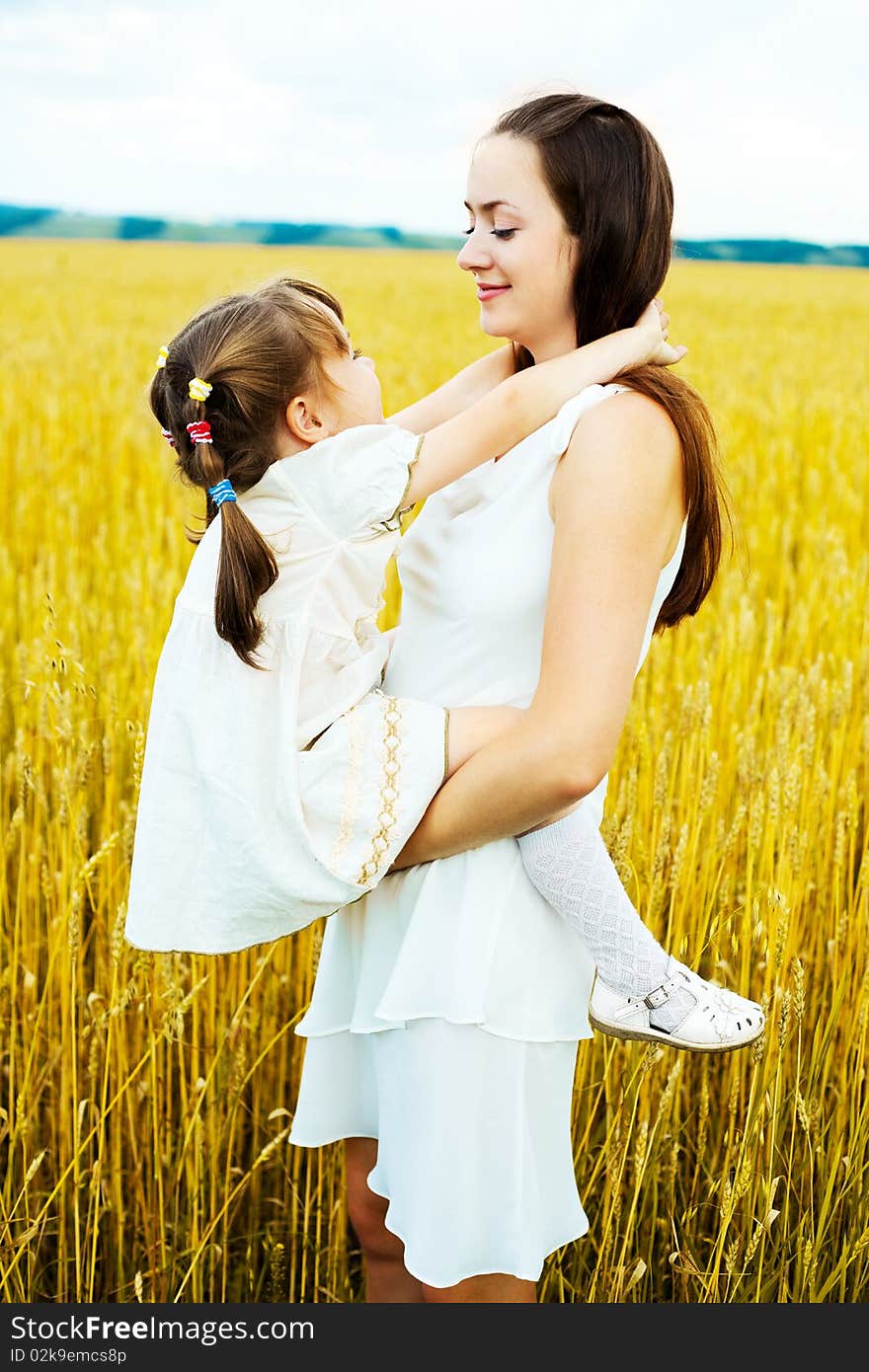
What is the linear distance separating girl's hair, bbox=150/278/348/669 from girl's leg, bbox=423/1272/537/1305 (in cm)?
79

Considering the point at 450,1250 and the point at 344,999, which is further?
the point at 344,999

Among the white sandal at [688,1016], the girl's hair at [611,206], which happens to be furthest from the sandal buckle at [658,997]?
the girl's hair at [611,206]

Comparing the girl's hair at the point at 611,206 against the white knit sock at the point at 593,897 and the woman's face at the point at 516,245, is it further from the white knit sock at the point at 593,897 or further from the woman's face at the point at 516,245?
the white knit sock at the point at 593,897

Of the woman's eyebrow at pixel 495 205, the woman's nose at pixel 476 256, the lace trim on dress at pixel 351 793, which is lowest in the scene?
the lace trim on dress at pixel 351 793

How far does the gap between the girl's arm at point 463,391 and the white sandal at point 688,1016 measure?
679mm

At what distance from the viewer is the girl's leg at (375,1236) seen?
1.34 meters

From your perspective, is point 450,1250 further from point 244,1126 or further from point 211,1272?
point 244,1126

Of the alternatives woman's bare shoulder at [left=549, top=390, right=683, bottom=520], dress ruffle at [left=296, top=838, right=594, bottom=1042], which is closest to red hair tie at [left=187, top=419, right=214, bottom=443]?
woman's bare shoulder at [left=549, top=390, right=683, bottom=520]

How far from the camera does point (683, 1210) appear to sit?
66.1 inches

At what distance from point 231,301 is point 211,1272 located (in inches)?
46.1

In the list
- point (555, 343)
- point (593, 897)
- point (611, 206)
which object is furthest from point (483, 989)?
point (611, 206)

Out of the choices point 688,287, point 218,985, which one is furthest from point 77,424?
point 688,287

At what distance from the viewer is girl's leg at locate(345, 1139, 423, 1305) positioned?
134cm

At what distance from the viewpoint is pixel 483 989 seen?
3.64 ft
